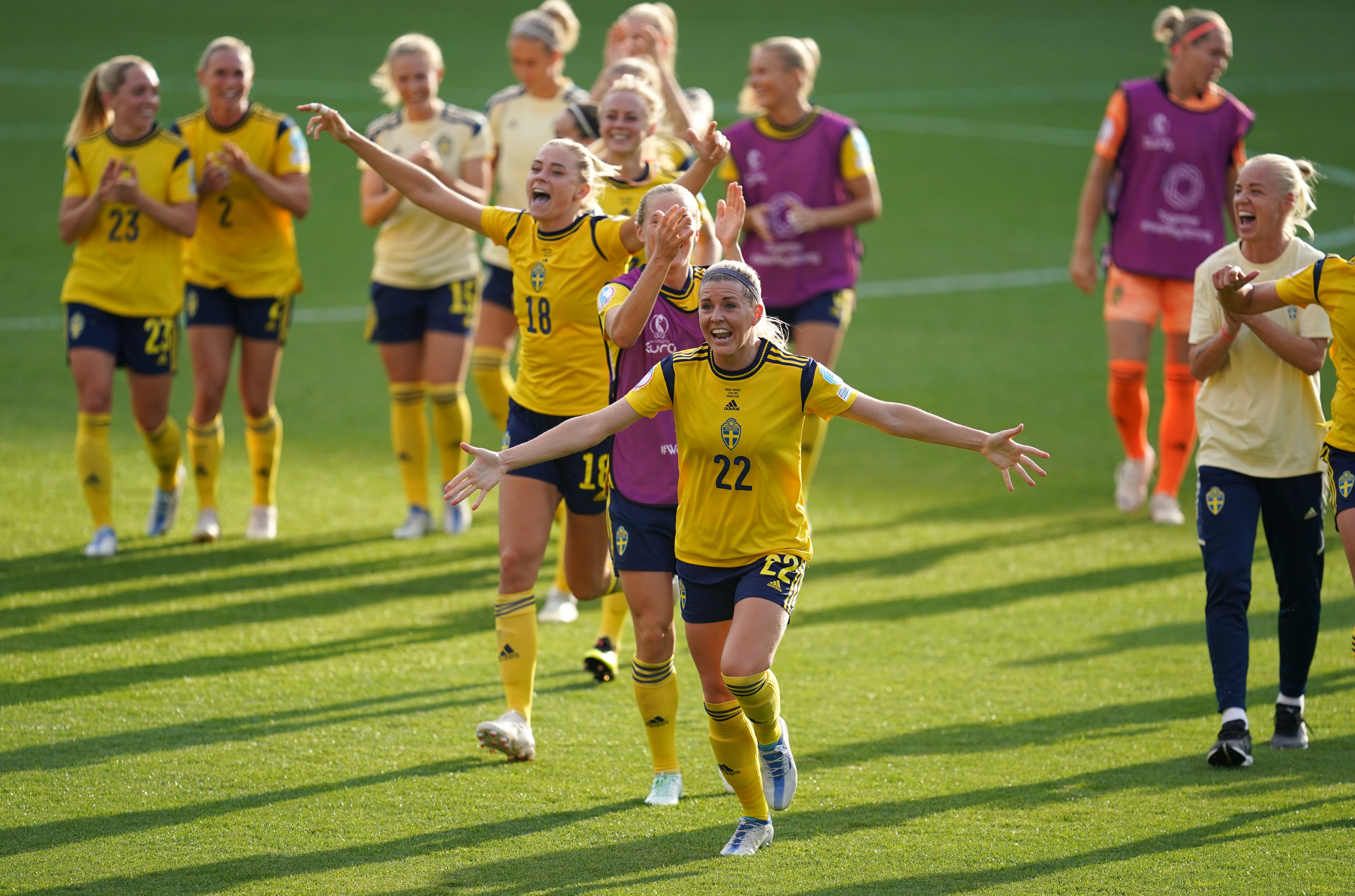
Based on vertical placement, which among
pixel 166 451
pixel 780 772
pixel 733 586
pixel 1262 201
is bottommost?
pixel 780 772

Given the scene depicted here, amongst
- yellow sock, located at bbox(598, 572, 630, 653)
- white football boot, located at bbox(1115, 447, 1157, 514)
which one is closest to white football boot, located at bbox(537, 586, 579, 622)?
yellow sock, located at bbox(598, 572, 630, 653)

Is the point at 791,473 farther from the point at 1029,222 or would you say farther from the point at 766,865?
the point at 1029,222

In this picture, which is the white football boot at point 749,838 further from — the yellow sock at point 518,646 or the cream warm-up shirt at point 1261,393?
the cream warm-up shirt at point 1261,393

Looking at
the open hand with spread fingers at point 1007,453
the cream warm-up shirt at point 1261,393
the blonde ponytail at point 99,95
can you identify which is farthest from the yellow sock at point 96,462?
the cream warm-up shirt at point 1261,393

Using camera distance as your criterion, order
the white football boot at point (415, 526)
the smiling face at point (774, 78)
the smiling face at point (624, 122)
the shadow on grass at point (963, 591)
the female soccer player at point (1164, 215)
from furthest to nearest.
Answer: the white football boot at point (415, 526) → the female soccer player at point (1164, 215) → the smiling face at point (774, 78) → the shadow on grass at point (963, 591) → the smiling face at point (624, 122)

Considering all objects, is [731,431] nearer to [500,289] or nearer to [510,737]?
[510,737]

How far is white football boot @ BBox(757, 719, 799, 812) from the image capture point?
190 inches

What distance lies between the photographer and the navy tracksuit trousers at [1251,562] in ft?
17.9

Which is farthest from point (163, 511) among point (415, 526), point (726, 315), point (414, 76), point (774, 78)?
point (726, 315)

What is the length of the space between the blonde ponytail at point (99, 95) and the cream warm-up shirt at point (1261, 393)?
5.28 m

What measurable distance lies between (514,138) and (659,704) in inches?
171

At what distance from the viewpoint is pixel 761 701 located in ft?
15.0

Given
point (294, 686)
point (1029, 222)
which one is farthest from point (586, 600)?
point (1029, 222)

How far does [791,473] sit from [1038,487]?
5209mm
